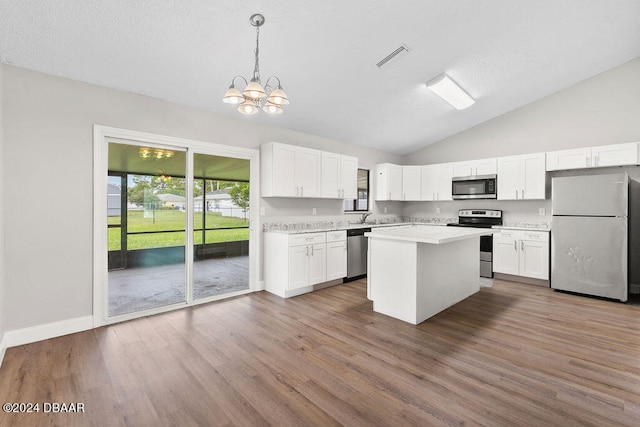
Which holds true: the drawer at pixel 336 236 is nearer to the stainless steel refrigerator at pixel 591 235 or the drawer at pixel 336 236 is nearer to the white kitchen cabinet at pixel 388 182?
the white kitchen cabinet at pixel 388 182

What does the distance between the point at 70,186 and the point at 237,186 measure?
2010 mm

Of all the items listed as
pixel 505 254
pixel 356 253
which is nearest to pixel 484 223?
pixel 505 254

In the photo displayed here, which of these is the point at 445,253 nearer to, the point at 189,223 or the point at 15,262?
the point at 189,223

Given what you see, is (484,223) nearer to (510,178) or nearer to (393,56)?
(510,178)

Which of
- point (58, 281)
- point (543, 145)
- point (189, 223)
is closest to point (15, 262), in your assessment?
point (58, 281)

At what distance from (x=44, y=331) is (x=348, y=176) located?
177 inches

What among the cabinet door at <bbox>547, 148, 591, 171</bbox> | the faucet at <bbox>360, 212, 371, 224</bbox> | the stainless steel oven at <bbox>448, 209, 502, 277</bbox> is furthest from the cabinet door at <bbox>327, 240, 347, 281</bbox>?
the cabinet door at <bbox>547, 148, 591, 171</bbox>

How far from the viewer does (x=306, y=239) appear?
4312 millimetres

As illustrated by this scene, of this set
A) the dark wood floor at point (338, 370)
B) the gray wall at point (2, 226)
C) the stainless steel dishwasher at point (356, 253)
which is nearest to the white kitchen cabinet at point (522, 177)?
the dark wood floor at point (338, 370)

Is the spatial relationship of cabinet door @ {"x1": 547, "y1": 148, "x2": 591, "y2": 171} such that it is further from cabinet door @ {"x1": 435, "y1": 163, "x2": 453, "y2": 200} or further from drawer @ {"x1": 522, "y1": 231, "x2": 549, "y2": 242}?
cabinet door @ {"x1": 435, "y1": 163, "x2": 453, "y2": 200}

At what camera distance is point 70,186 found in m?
2.96

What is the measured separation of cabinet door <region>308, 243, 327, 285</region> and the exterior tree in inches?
46.5

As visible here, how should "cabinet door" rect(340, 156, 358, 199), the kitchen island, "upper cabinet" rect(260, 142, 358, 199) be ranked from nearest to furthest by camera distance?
the kitchen island < "upper cabinet" rect(260, 142, 358, 199) < "cabinet door" rect(340, 156, 358, 199)

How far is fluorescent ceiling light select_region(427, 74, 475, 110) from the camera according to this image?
409 cm
